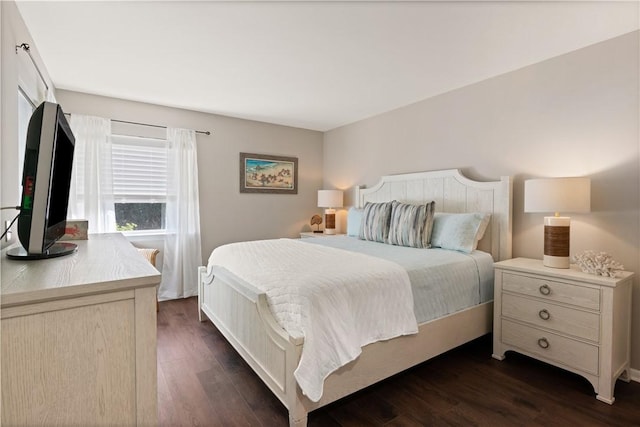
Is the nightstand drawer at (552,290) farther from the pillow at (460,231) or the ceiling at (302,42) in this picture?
the ceiling at (302,42)

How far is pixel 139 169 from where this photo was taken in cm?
370

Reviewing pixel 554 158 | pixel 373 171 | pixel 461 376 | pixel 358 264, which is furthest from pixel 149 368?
pixel 373 171

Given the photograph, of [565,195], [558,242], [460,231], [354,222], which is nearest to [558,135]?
[565,195]

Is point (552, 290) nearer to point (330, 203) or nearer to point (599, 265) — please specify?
point (599, 265)

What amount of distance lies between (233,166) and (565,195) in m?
3.62

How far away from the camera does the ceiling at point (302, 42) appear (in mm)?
1897

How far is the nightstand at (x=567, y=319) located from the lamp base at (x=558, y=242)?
68 mm

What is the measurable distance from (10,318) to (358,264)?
1.67m

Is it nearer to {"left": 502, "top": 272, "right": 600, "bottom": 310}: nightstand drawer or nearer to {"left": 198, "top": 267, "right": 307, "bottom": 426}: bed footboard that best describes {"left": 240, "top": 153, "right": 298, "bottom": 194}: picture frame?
{"left": 198, "top": 267, "right": 307, "bottom": 426}: bed footboard

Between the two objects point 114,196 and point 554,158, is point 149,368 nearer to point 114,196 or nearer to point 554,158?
point 554,158

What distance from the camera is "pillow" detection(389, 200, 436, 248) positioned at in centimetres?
287

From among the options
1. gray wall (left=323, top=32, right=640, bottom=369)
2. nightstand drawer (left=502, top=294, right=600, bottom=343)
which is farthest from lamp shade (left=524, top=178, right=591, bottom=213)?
nightstand drawer (left=502, top=294, right=600, bottom=343)

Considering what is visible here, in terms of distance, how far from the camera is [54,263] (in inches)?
43.1

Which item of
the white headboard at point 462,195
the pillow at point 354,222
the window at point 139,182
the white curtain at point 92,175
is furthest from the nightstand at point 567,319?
the white curtain at point 92,175
